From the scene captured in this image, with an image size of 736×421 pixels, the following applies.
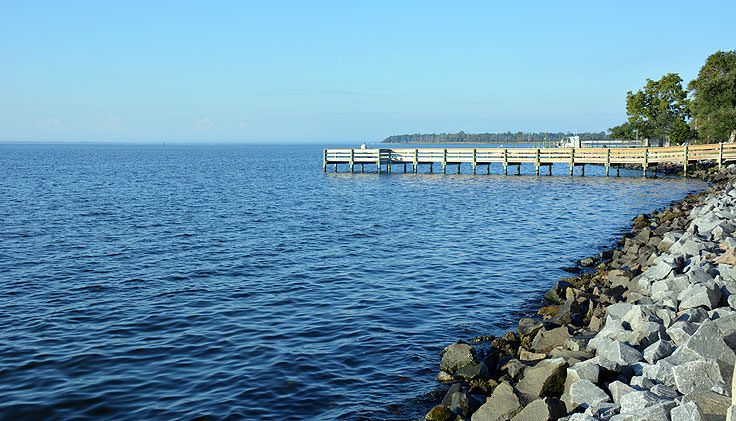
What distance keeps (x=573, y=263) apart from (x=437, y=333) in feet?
25.2

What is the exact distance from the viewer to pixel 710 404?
18.4 feet

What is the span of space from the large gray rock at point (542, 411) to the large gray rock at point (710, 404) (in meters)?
1.34

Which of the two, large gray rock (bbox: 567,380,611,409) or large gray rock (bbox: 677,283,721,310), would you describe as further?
large gray rock (bbox: 677,283,721,310)

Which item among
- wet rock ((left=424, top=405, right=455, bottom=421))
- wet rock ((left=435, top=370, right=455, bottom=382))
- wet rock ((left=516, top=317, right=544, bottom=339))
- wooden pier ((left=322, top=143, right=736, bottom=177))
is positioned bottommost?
wet rock ((left=435, top=370, right=455, bottom=382))

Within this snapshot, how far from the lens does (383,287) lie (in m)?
14.8

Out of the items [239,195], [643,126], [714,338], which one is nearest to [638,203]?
[239,195]

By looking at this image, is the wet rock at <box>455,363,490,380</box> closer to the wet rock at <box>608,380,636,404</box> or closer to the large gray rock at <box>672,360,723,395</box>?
the wet rock at <box>608,380,636,404</box>

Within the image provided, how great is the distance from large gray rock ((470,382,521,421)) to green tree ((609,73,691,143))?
67.2 meters

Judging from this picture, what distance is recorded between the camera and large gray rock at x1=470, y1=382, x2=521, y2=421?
6.99 metres

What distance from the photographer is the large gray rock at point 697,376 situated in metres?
6.52

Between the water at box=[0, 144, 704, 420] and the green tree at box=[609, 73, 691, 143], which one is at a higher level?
the green tree at box=[609, 73, 691, 143]

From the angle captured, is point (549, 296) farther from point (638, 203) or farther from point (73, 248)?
point (638, 203)

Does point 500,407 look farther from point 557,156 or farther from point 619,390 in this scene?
point 557,156

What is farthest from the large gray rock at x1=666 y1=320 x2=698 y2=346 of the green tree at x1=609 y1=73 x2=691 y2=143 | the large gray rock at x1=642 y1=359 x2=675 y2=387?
the green tree at x1=609 y1=73 x2=691 y2=143
